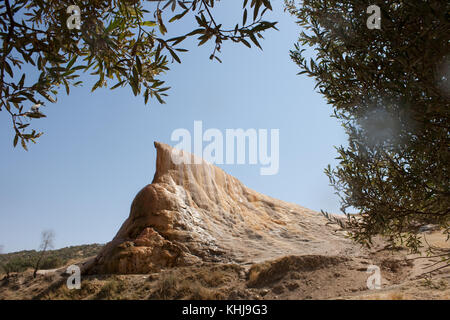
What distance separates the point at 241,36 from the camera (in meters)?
2.59

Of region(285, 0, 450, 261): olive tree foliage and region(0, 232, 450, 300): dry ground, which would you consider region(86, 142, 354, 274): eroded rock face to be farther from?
region(285, 0, 450, 261): olive tree foliage

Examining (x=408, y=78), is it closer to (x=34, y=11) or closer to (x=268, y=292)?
(x=34, y=11)

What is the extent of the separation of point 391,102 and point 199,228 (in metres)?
13.0

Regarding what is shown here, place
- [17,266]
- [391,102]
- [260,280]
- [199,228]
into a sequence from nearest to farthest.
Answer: [391,102], [260,280], [199,228], [17,266]

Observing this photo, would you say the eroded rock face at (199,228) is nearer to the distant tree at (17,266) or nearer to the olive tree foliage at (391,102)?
the olive tree foliage at (391,102)

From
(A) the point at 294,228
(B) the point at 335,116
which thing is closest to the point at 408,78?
(B) the point at 335,116

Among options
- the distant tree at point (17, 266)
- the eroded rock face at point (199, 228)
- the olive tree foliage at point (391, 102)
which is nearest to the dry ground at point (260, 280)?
the eroded rock face at point (199, 228)

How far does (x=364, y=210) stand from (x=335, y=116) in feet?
5.35

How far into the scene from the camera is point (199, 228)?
15078 mm

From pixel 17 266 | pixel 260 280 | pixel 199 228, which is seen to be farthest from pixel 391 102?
pixel 17 266

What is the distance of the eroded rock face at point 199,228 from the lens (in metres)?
13.0

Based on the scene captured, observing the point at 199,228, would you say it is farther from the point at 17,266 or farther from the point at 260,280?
the point at 17,266
